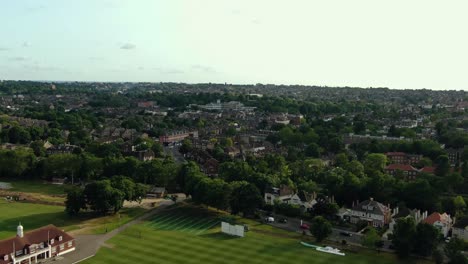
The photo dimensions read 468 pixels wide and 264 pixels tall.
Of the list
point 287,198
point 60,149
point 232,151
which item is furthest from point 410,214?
point 60,149

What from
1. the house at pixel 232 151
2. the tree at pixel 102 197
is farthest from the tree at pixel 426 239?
the house at pixel 232 151

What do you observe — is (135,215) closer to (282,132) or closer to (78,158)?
(78,158)

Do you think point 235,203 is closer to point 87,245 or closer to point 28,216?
point 87,245

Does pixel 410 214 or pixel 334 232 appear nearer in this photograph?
pixel 334 232

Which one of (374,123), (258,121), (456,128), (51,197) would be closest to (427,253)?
(51,197)

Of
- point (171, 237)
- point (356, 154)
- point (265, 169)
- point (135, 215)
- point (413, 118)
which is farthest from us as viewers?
point (413, 118)

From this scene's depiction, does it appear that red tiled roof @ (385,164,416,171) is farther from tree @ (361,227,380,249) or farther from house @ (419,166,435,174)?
tree @ (361,227,380,249)
